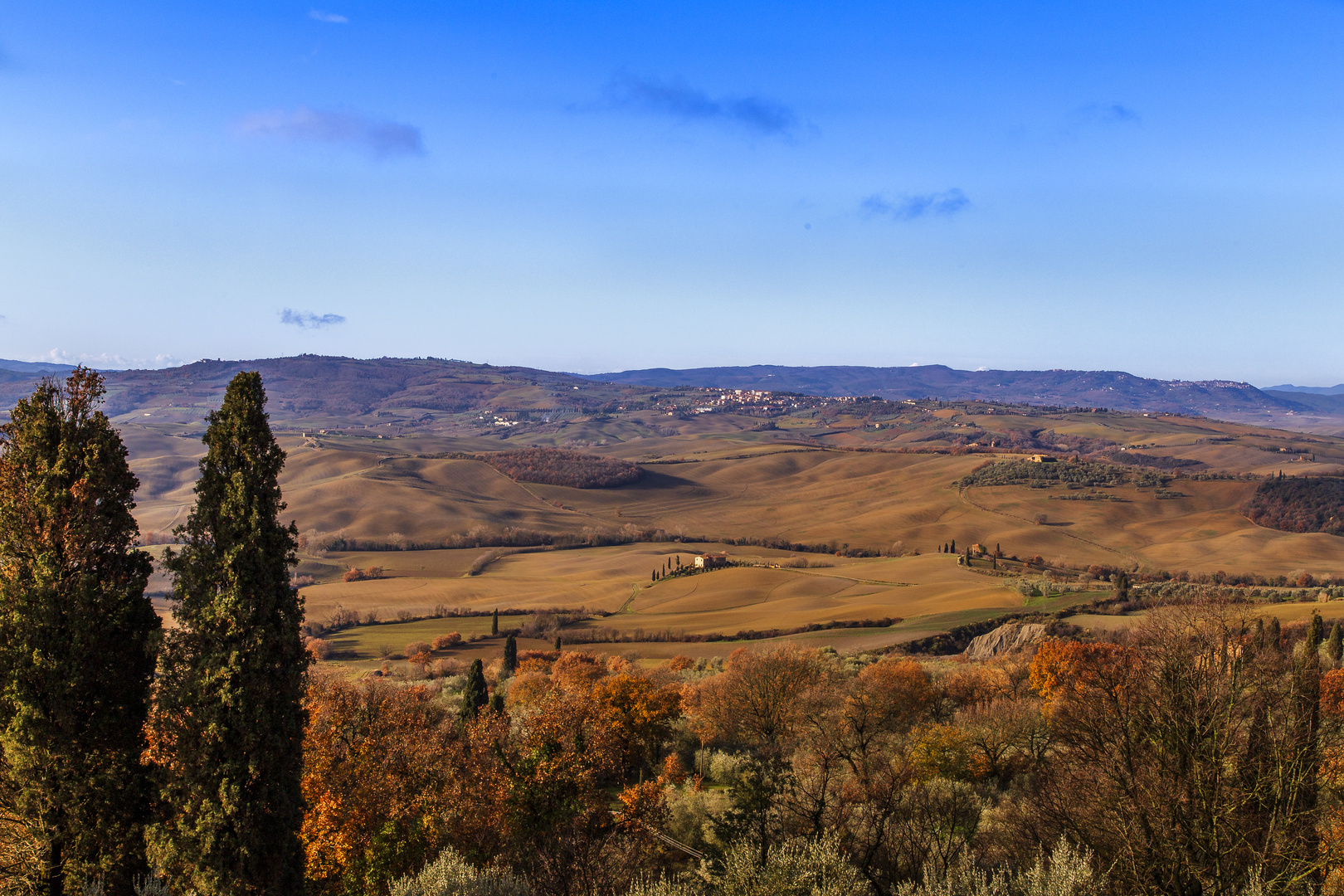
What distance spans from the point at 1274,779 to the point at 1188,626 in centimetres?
322

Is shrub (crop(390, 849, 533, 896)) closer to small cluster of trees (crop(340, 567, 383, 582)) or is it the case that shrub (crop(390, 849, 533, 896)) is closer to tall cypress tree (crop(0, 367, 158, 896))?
tall cypress tree (crop(0, 367, 158, 896))

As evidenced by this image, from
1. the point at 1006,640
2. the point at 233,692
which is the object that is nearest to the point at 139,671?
the point at 233,692

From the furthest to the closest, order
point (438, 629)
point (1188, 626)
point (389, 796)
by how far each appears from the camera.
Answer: point (438, 629)
point (389, 796)
point (1188, 626)

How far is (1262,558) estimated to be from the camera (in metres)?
115

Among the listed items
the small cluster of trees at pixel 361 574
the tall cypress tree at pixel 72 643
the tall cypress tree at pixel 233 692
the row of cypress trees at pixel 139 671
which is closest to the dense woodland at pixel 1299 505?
the small cluster of trees at pixel 361 574

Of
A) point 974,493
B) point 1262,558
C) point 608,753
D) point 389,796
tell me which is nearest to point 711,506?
point 974,493

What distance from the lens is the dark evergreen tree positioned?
3938 cm

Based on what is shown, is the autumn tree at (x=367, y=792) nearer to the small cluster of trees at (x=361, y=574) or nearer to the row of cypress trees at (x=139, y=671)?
the row of cypress trees at (x=139, y=671)

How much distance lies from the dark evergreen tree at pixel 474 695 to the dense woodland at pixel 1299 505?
14336cm

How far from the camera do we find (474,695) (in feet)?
132

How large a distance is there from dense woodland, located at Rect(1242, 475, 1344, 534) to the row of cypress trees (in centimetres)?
16062

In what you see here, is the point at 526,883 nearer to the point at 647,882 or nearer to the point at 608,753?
the point at 647,882

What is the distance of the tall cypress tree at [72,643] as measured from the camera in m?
15.4

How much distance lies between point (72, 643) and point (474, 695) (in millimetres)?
25910
